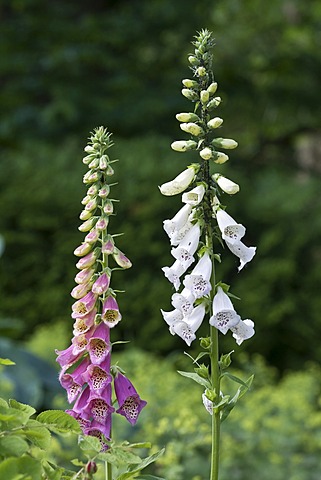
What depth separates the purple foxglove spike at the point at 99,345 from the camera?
1742mm

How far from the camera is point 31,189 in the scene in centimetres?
755

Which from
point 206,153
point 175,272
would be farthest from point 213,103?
point 175,272

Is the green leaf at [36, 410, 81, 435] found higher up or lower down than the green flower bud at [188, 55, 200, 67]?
lower down

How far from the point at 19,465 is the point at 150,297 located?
5.96m

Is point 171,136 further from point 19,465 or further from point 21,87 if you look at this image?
point 19,465

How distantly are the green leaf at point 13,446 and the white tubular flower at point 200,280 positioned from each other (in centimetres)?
47

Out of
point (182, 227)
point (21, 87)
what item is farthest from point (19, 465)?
point (21, 87)

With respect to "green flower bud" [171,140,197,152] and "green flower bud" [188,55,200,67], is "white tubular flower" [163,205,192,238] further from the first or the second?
"green flower bud" [188,55,200,67]

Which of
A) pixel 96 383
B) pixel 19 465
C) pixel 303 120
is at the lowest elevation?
pixel 19 465

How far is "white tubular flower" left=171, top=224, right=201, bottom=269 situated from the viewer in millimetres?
1750

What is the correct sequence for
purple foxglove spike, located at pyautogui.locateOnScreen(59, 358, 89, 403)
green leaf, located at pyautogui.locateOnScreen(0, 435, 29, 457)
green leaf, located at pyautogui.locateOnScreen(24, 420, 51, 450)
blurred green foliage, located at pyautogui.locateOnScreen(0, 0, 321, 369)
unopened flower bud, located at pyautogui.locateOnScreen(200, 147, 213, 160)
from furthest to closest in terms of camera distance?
blurred green foliage, located at pyautogui.locateOnScreen(0, 0, 321, 369), purple foxglove spike, located at pyautogui.locateOnScreen(59, 358, 89, 403), unopened flower bud, located at pyautogui.locateOnScreen(200, 147, 213, 160), green leaf, located at pyautogui.locateOnScreen(24, 420, 51, 450), green leaf, located at pyautogui.locateOnScreen(0, 435, 29, 457)

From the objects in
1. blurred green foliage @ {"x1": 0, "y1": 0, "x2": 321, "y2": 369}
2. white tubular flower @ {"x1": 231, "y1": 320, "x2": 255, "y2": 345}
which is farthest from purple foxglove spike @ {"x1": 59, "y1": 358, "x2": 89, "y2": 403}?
blurred green foliage @ {"x1": 0, "y1": 0, "x2": 321, "y2": 369}

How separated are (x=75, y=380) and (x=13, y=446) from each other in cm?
37

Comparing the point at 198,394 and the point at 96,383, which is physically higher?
the point at 198,394
